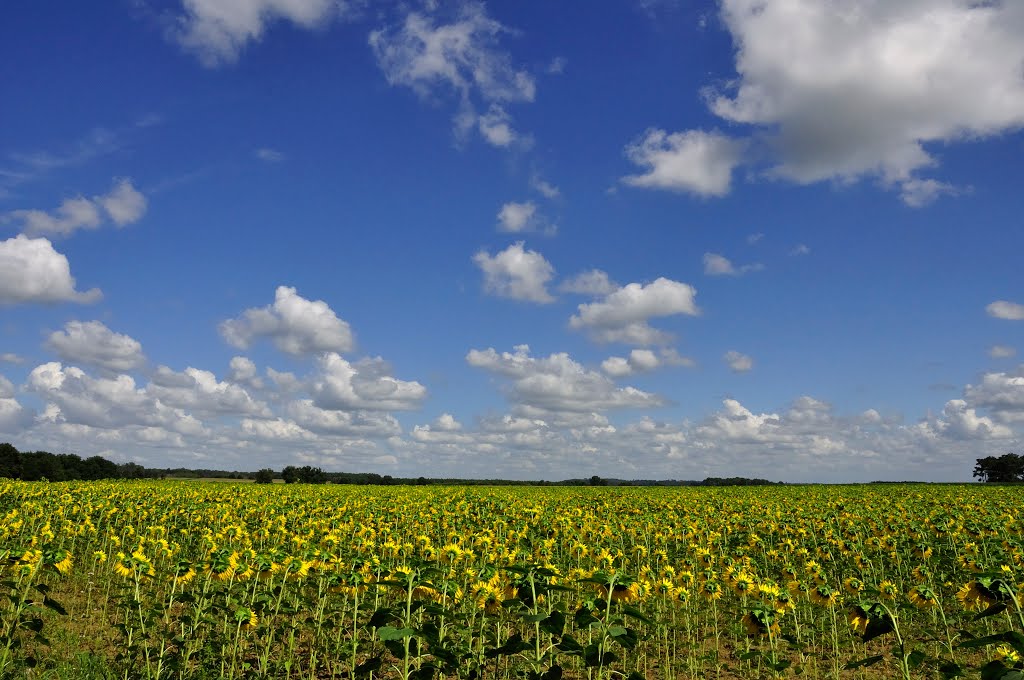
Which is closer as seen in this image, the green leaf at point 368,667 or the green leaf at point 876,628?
the green leaf at point 876,628

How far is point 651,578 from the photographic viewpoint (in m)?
12.5

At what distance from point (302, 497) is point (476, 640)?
1016 inches

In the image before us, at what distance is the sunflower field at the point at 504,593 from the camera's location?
227 inches

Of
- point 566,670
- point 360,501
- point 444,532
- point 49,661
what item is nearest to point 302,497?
point 360,501

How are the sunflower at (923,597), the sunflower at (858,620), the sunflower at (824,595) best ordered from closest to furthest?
the sunflower at (858,620)
the sunflower at (923,597)
the sunflower at (824,595)

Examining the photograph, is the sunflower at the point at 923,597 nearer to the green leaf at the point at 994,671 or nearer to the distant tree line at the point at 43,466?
the green leaf at the point at 994,671

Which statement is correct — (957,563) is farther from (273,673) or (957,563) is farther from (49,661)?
(49,661)

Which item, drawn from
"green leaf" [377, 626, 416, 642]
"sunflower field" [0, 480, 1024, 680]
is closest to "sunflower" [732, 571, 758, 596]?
"sunflower field" [0, 480, 1024, 680]

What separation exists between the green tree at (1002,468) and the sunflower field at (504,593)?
90.9 metres

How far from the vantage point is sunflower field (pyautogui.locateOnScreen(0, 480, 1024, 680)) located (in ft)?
18.9

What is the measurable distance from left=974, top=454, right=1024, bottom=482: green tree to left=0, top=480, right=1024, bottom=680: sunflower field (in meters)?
90.9

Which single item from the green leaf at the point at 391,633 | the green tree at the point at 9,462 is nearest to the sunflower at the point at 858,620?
the green leaf at the point at 391,633

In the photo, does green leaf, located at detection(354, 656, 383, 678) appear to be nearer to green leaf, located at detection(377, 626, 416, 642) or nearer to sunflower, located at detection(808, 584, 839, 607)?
green leaf, located at detection(377, 626, 416, 642)

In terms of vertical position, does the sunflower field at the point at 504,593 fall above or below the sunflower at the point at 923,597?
below
